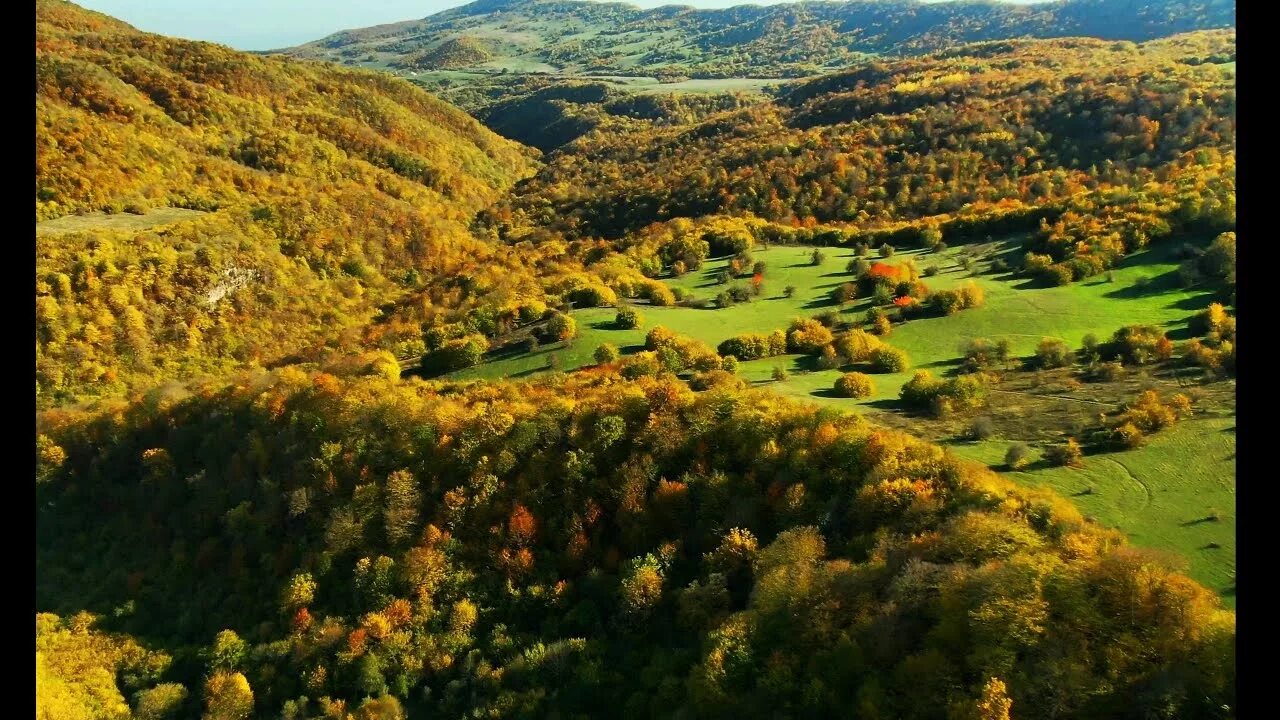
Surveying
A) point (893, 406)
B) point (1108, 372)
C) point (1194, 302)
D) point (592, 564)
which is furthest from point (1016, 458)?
point (1194, 302)

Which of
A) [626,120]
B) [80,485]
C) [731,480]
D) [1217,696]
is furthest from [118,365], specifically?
[626,120]

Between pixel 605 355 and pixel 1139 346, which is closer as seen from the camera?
pixel 1139 346

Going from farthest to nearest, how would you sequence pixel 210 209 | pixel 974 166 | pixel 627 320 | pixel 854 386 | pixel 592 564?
pixel 974 166, pixel 210 209, pixel 627 320, pixel 854 386, pixel 592 564

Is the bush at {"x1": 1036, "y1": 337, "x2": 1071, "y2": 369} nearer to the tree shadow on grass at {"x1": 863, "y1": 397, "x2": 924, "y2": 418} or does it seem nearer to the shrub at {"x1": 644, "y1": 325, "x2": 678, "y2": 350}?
the tree shadow on grass at {"x1": 863, "y1": 397, "x2": 924, "y2": 418}

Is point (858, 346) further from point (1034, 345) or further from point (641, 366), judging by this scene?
point (641, 366)
